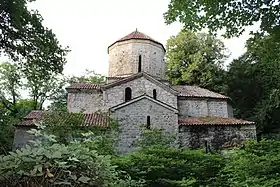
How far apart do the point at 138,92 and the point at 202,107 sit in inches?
203

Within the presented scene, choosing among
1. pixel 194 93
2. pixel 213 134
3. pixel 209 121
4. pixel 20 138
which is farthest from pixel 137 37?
pixel 20 138

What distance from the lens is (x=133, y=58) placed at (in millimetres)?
23328

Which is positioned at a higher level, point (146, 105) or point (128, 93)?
point (128, 93)

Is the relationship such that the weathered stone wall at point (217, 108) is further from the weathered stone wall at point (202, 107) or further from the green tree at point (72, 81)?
the green tree at point (72, 81)

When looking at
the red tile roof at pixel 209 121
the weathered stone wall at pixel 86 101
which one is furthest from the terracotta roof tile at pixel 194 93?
the weathered stone wall at pixel 86 101

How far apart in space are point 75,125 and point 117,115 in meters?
3.05

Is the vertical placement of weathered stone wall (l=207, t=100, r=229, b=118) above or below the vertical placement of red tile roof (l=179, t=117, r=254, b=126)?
above

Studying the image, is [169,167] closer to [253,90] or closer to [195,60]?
[253,90]

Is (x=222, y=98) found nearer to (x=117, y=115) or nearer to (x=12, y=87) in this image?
(x=117, y=115)

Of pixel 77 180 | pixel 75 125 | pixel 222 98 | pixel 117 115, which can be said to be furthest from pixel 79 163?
pixel 222 98

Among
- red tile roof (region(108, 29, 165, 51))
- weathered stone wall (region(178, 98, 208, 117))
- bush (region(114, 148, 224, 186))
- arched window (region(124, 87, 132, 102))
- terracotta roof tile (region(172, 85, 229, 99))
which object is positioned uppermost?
red tile roof (region(108, 29, 165, 51))

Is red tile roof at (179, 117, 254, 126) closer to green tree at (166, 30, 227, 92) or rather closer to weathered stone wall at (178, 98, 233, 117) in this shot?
weathered stone wall at (178, 98, 233, 117)

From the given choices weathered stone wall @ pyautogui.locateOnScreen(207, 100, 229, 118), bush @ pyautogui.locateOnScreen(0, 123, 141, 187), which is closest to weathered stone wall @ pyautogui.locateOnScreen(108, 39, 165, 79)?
weathered stone wall @ pyautogui.locateOnScreen(207, 100, 229, 118)

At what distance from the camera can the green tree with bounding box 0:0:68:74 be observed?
404 inches
